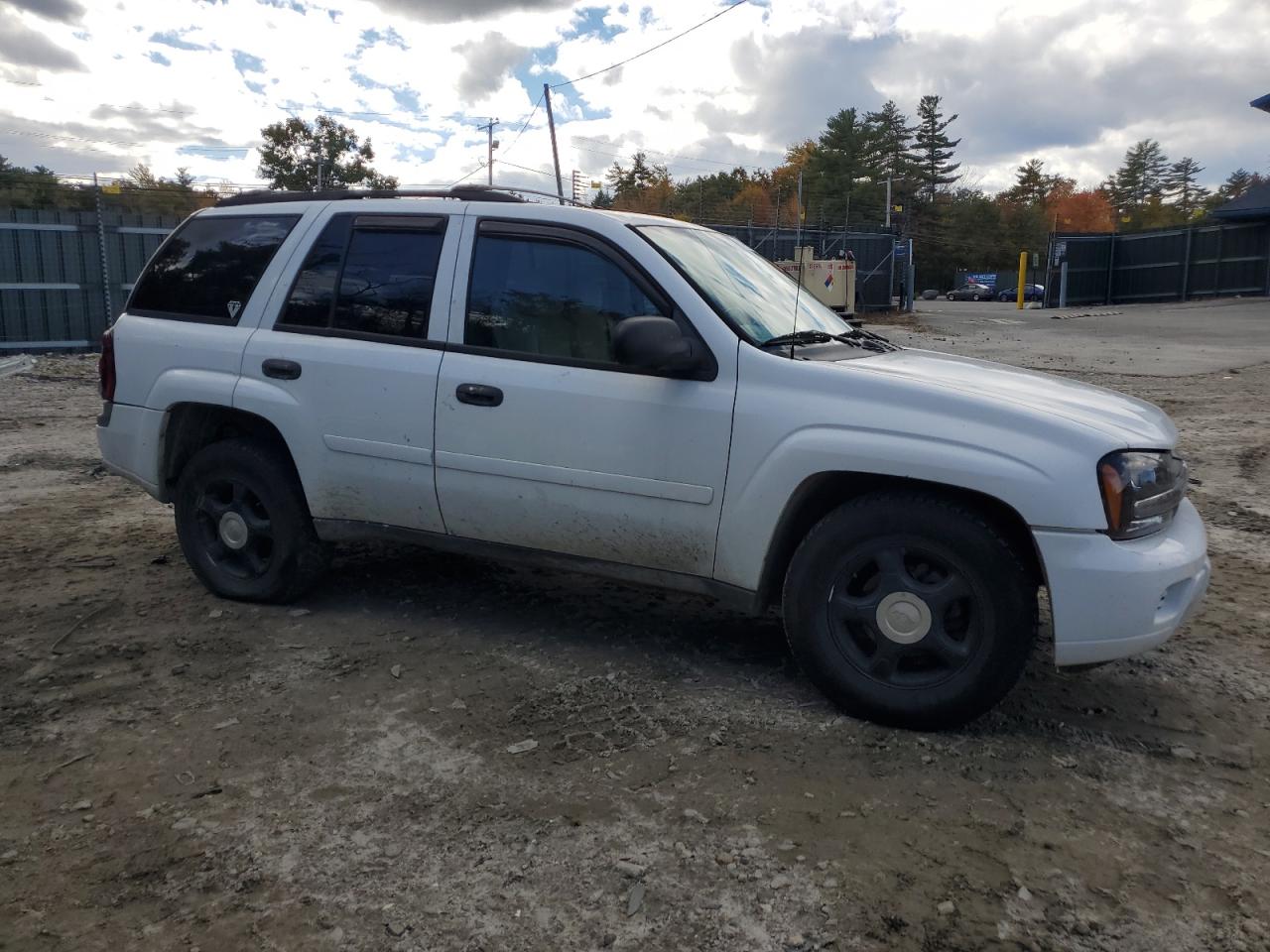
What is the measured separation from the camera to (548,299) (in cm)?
408

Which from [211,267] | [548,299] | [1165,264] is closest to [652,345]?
[548,299]

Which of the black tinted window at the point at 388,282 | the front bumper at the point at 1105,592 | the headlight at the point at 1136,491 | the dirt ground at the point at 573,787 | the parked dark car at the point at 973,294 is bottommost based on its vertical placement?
the dirt ground at the point at 573,787

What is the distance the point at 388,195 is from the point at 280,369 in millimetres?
926

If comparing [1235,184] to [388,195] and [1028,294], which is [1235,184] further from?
[388,195]

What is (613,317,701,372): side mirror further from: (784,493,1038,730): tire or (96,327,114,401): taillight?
(96,327,114,401): taillight

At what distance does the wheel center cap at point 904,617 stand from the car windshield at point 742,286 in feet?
3.45

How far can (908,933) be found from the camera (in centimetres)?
248

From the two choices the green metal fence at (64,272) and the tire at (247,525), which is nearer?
the tire at (247,525)

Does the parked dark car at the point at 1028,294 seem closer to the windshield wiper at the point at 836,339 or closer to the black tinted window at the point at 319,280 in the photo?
the windshield wiper at the point at 836,339

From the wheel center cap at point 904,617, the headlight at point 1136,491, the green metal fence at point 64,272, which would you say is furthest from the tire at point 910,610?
the green metal fence at point 64,272

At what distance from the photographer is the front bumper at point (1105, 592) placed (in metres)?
3.19

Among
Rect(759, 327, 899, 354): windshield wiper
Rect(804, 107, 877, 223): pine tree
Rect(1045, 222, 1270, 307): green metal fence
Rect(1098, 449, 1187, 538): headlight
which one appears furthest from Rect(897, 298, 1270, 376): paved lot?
Rect(804, 107, 877, 223): pine tree

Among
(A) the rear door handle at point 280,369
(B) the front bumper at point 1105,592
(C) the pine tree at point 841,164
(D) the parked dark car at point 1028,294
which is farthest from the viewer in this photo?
(C) the pine tree at point 841,164

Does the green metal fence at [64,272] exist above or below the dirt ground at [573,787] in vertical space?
above
